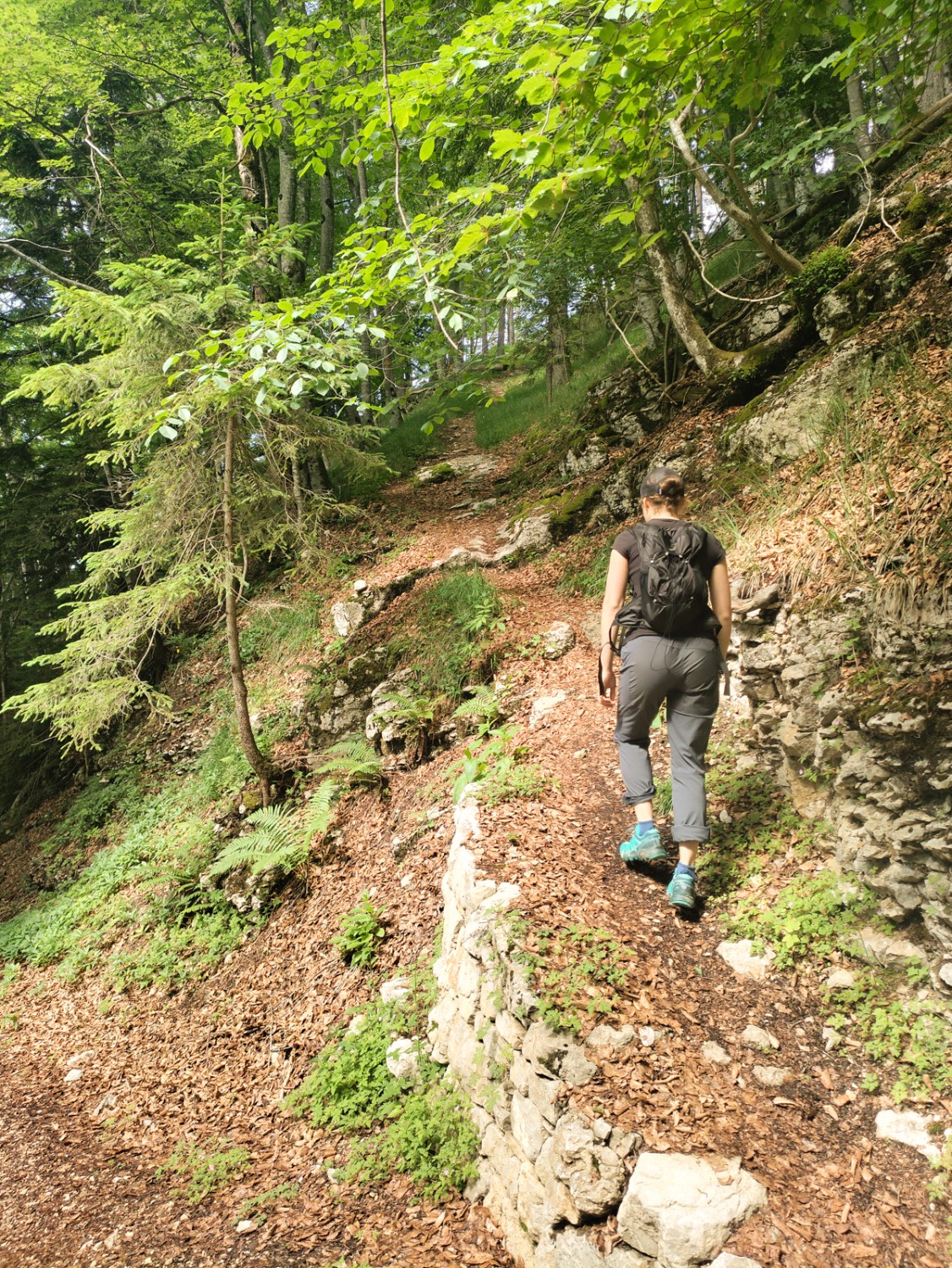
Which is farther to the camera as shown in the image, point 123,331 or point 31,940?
point 31,940

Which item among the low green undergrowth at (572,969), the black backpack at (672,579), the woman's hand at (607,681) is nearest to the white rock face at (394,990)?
the low green undergrowth at (572,969)

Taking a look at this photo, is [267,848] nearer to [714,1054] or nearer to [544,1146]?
[544,1146]

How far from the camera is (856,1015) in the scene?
110 inches

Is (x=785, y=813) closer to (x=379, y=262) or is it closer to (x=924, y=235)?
(x=379, y=262)

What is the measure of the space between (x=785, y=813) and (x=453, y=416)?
58.1ft

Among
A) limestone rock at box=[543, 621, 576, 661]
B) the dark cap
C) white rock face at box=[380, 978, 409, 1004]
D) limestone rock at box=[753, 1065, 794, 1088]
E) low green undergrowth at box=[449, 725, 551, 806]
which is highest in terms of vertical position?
the dark cap

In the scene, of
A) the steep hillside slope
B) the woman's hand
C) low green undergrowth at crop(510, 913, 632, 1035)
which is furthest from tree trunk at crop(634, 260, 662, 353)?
low green undergrowth at crop(510, 913, 632, 1035)

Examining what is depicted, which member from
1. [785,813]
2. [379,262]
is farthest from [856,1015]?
[379,262]

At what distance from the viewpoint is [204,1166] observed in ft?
14.8

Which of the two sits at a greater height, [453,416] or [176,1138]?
[453,416]

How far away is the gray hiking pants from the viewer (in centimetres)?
339

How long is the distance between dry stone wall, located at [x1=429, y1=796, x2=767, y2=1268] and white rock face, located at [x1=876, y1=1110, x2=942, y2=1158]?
57 cm

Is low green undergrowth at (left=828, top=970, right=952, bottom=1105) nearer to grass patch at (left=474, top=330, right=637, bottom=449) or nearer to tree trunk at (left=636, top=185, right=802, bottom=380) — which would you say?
tree trunk at (left=636, top=185, right=802, bottom=380)

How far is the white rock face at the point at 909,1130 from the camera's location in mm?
2301
